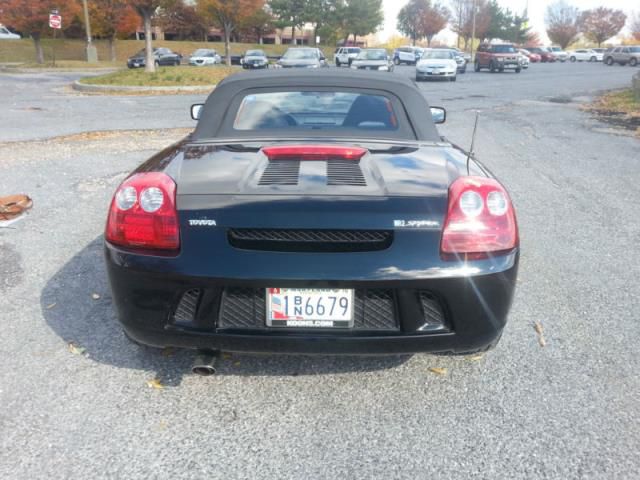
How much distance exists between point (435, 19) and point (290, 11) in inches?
1242

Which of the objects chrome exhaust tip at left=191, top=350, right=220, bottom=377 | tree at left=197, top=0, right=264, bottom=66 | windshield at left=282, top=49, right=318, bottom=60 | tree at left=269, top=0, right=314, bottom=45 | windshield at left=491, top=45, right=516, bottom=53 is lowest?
chrome exhaust tip at left=191, top=350, right=220, bottom=377

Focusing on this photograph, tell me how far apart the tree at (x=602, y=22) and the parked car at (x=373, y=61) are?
250ft

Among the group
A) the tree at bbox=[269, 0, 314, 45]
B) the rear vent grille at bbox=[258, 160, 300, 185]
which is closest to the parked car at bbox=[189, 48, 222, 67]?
the tree at bbox=[269, 0, 314, 45]

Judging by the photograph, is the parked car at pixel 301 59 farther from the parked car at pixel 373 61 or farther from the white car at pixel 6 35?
the white car at pixel 6 35

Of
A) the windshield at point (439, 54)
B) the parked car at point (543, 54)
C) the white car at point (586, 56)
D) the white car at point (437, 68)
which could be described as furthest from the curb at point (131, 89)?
the white car at point (586, 56)

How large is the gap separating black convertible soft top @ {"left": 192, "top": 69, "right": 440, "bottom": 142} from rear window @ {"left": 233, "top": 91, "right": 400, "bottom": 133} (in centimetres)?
5

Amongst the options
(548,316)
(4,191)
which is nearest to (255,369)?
(548,316)

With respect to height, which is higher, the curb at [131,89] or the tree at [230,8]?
the tree at [230,8]

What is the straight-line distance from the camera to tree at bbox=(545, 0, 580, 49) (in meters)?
86.7

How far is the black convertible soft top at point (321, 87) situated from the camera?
11.1ft

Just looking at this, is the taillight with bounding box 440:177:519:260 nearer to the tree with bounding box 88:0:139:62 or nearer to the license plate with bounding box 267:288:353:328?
the license plate with bounding box 267:288:353:328

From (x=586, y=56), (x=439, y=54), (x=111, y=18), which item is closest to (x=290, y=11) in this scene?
(x=111, y=18)

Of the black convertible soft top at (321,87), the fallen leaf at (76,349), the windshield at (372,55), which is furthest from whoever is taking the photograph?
the windshield at (372,55)

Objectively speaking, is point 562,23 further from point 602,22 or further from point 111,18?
point 111,18
